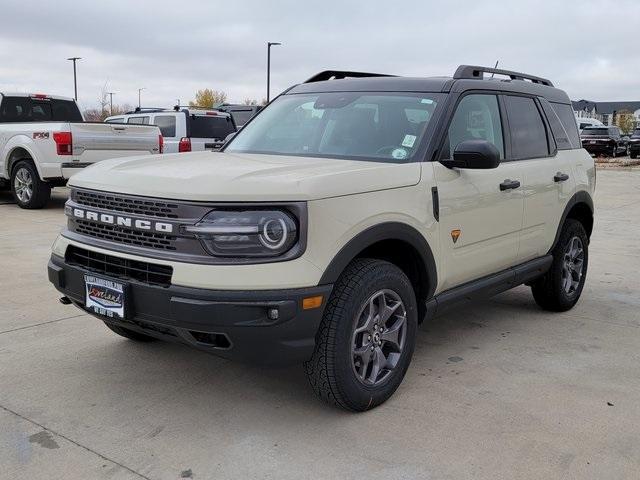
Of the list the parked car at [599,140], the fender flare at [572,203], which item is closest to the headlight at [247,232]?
the fender flare at [572,203]

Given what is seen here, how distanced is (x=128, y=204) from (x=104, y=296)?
1.55 ft

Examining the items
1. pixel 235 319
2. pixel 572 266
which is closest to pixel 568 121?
pixel 572 266

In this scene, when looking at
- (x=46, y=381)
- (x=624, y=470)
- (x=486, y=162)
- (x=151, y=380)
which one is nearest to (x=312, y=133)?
(x=486, y=162)

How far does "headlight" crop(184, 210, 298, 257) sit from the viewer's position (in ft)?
9.41

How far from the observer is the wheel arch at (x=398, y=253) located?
3.06 metres

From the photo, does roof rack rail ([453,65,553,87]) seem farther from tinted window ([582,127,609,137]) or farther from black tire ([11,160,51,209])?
tinted window ([582,127,609,137])

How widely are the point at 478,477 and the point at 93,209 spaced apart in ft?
7.48

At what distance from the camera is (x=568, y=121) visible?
542cm

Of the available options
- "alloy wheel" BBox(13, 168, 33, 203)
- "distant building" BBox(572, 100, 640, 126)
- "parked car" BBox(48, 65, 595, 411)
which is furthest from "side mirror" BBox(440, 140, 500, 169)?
"distant building" BBox(572, 100, 640, 126)

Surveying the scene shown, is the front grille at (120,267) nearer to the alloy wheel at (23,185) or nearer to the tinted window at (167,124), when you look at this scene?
the alloy wheel at (23,185)

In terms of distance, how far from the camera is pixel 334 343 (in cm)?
306

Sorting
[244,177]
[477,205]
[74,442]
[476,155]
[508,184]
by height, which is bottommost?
[74,442]

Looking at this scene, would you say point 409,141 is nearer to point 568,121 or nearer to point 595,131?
point 568,121

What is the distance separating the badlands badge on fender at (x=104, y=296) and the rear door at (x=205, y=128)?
10.4 m
